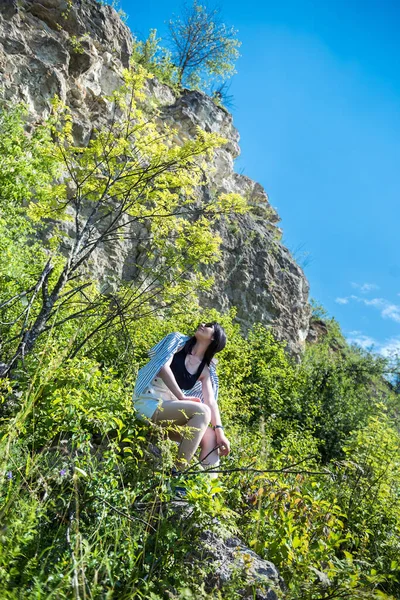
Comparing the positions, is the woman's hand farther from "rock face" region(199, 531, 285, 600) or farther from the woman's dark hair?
"rock face" region(199, 531, 285, 600)

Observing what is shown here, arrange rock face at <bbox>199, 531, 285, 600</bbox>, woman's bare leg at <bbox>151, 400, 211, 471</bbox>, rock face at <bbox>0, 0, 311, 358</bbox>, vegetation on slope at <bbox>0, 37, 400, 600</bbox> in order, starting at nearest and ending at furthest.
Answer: vegetation on slope at <bbox>0, 37, 400, 600</bbox> → rock face at <bbox>199, 531, 285, 600</bbox> → woman's bare leg at <bbox>151, 400, 211, 471</bbox> → rock face at <bbox>0, 0, 311, 358</bbox>

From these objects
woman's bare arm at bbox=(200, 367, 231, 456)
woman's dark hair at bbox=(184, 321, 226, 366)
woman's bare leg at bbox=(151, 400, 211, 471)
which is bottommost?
woman's bare leg at bbox=(151, 400, 211, 471)

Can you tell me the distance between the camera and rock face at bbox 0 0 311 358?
1070 centimetres

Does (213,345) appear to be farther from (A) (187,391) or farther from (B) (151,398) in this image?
(B) (151,398)

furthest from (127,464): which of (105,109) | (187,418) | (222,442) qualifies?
A: (105,109)

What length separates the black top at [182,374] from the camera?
3.60 m

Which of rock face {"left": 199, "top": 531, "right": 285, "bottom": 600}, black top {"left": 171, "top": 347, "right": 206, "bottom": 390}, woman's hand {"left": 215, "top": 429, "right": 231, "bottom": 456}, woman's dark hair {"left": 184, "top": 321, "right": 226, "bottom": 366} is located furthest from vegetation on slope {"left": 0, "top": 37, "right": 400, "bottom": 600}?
woman's dark hair {"left": 184, "top": 321, "right": 226, "bottom": 366}

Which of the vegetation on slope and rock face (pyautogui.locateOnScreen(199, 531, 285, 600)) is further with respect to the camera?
rock face (pyautogui.locateOnScreen(199, 531, 285, 600))

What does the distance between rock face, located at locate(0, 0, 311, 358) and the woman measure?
766cm

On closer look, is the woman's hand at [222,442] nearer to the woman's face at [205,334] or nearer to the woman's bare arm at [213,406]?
the woman's bare arm at [213,406]

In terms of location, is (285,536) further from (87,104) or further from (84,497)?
(87,104)

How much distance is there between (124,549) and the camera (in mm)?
1893

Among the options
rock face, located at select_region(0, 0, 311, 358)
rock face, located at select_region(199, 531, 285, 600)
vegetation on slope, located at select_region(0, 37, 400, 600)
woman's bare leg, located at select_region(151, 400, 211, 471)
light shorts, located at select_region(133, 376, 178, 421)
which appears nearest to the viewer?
vegetation on slope, located at select_region(0, 37, 400, 600)

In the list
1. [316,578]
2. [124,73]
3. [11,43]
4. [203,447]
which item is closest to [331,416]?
[203,447]
